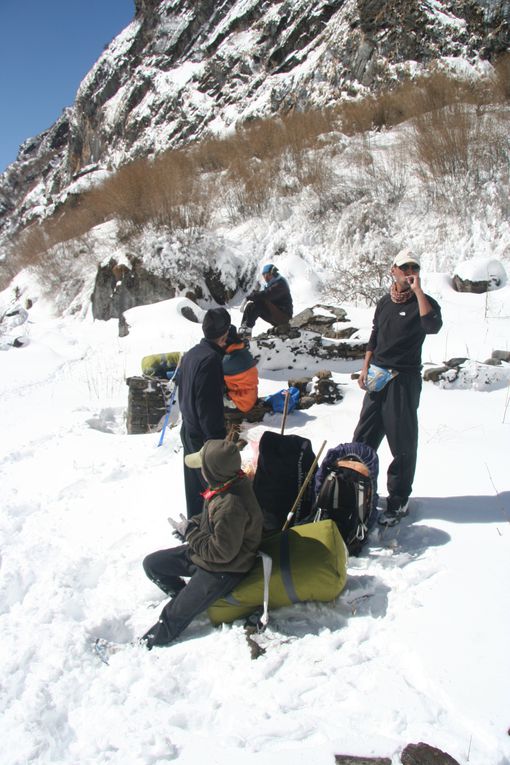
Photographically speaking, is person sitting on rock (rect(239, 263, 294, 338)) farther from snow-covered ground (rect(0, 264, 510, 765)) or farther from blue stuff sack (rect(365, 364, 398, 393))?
blue stuff sack (rect(365, 364, 398, 393))

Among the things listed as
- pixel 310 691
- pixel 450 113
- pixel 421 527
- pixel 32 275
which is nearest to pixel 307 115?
pixel 450 113

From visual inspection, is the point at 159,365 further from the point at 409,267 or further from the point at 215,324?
the point at 409,267

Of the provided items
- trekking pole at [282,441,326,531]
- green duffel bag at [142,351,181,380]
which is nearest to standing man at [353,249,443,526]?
trekking pole at [282,441,326,531]

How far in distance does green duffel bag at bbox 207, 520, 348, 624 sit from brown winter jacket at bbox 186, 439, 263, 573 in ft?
0.35

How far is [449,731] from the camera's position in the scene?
5.16ft

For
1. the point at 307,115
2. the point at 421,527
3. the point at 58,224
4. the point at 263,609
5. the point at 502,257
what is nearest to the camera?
the point at 263,609

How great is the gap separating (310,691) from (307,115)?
16.0m

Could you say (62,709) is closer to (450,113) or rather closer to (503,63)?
(450,113)

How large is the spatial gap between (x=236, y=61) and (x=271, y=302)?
20.6m

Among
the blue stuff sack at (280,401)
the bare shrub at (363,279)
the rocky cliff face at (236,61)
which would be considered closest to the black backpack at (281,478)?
the blue stuff sack at (280,401)

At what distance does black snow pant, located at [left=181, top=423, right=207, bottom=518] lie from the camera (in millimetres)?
2955

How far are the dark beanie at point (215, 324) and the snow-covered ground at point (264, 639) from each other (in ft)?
4.57

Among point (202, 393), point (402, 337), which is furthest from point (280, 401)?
point (202, 393)

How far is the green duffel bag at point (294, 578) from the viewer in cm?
225
